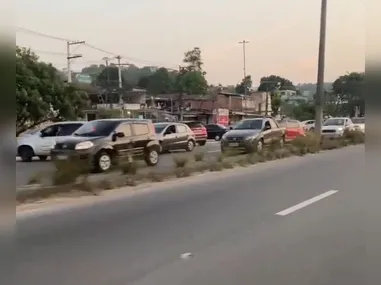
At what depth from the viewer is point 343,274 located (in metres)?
4.85

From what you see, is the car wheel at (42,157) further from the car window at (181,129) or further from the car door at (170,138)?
the car window at (181,129)

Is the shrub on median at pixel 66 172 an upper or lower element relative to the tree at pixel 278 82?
lower

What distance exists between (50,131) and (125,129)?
5652 mm

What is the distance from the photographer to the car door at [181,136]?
69.3ft

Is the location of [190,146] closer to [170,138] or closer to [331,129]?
[170,138]

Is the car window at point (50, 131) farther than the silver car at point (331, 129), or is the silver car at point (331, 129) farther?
the silver car at point (331, 129)

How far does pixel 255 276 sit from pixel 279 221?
2.61m

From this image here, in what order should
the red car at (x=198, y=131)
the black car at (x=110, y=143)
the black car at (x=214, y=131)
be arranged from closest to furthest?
the black car at (x=110, y=143), the red car at (x=198, y=131), the black car at (x=214, y=131)

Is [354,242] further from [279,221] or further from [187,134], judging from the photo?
[187,134]

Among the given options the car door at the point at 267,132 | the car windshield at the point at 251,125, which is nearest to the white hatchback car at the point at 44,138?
the car windshield at the point at 251,125

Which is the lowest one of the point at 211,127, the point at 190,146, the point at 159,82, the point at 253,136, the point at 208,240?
the point at 211,127

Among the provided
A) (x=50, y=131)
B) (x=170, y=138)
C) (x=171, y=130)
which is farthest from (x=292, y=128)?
(x=50, y=131)

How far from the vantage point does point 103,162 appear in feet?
44.3

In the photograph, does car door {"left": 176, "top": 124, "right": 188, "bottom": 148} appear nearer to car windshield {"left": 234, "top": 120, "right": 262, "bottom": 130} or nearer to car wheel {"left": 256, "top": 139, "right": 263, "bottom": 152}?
car windshield {"left": 234, "top": 120, "right": 262, "bottom": 130}
